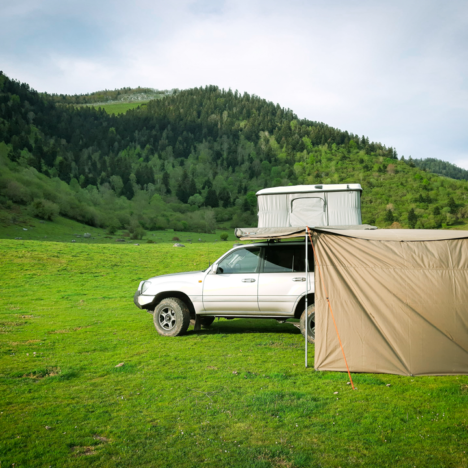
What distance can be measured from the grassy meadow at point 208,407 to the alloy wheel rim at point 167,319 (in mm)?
429

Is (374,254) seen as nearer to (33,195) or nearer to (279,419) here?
(279,419)

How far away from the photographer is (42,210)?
199 ft

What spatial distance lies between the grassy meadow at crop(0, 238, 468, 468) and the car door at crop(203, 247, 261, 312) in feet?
2.82

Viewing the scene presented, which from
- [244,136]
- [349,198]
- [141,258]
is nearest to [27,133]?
[244,136]

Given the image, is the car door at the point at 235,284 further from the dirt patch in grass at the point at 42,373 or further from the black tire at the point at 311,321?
the dirt patch in grass at the point at 42,373

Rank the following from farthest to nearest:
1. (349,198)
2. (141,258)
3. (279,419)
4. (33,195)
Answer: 1. (33,195)
2. (141,258)
3. (349,198)
4. (279,419)

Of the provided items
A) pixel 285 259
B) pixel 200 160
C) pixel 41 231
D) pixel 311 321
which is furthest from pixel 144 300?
pixel 200 160

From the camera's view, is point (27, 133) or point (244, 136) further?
point (244, 136)

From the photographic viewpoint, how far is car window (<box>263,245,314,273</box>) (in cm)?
938

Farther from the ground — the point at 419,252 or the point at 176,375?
the point at 419,252

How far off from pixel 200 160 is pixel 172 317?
16669 cm

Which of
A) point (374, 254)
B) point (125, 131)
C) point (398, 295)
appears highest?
point (125, 131)

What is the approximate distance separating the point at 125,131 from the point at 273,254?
18215 cm

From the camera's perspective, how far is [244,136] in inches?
6944
